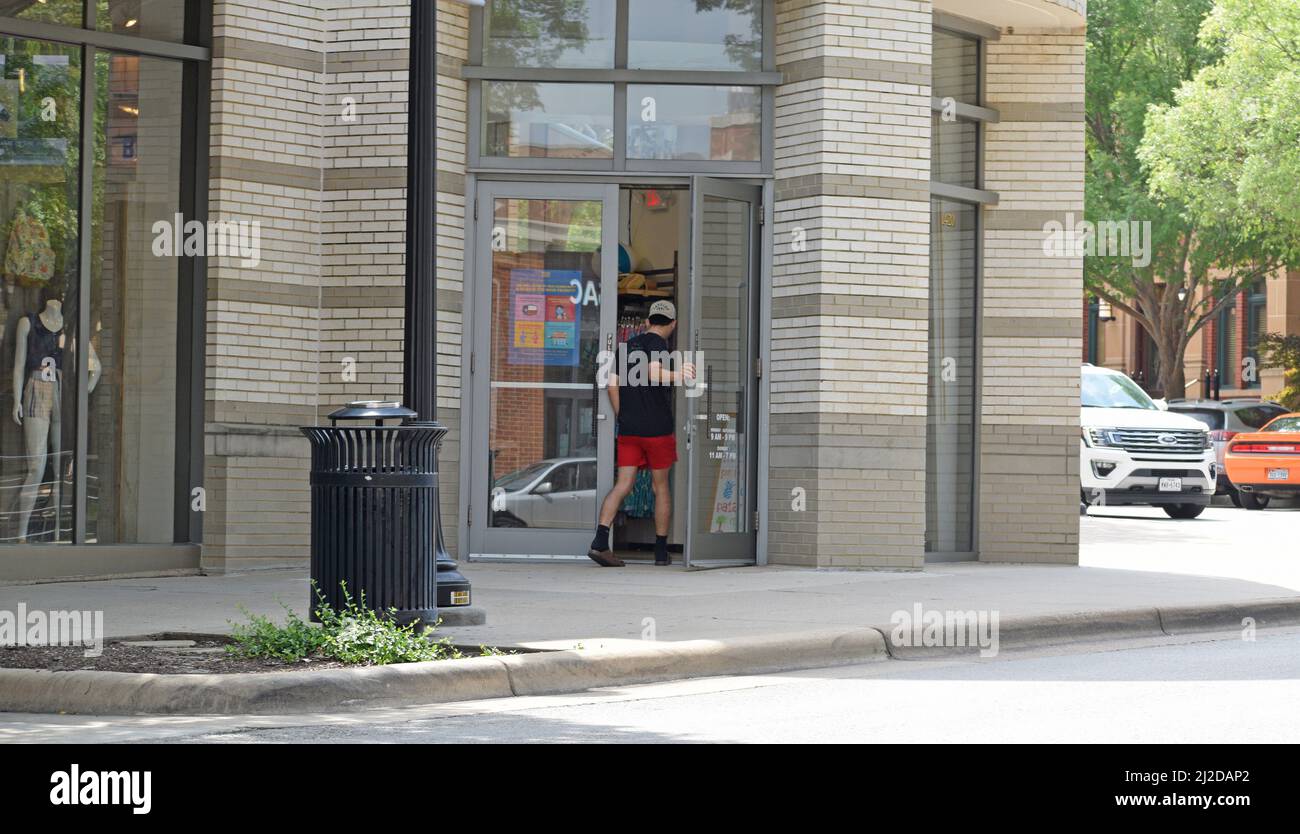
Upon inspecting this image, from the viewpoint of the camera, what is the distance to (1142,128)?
36031mm

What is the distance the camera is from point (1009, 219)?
15.0 metres

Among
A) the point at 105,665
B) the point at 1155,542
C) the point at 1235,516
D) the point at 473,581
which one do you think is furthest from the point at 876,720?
the point at 1235,516

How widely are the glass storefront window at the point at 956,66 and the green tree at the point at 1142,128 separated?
20296mm

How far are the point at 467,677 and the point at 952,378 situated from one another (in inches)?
304

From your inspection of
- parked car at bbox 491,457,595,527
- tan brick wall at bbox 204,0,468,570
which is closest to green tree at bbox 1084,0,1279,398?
parked car at bbox 491,457,595,527

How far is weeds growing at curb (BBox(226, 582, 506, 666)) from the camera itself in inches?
327

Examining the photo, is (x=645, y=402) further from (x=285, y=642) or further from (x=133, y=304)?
(x=285, y=642)

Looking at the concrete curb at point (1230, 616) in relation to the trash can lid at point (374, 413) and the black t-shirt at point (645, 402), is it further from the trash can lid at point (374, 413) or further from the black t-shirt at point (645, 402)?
the trash can lid at point (374, 413)

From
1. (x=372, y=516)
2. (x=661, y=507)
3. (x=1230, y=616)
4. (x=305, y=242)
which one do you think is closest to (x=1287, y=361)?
(x=661, y=507)

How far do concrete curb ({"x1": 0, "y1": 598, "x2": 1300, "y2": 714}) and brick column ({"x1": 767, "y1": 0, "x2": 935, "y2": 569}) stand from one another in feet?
10.7

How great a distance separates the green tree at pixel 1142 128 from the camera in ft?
118

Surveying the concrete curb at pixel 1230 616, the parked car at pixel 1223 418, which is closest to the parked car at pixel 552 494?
the concrete curb at pixel 1230 616

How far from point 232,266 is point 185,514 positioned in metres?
1.87
